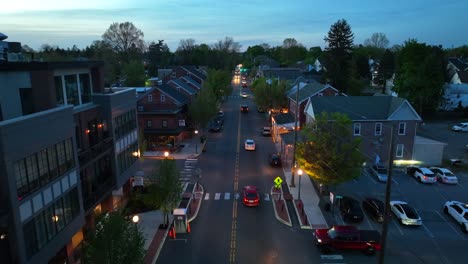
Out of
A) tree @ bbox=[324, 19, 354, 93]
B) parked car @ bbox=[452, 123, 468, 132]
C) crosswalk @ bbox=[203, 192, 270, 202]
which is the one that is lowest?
crosswalk @ bbox=[203, 192, 270, 202]

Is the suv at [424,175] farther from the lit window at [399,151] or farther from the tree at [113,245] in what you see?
the tree at [113,245]

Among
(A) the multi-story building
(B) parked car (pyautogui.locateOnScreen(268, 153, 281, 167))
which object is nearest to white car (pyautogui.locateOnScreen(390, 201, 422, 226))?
(B) parked car (pyautogui.locateOnScreen(268, 153, 281, 167))

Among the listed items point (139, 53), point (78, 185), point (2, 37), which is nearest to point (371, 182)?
point (78, 185)

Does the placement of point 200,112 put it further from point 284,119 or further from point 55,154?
point 55,154

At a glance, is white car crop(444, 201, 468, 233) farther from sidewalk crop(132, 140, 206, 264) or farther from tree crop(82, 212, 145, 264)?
tree crop(82, 212, 145, 264)

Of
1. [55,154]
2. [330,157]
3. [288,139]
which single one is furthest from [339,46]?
[55,154]
